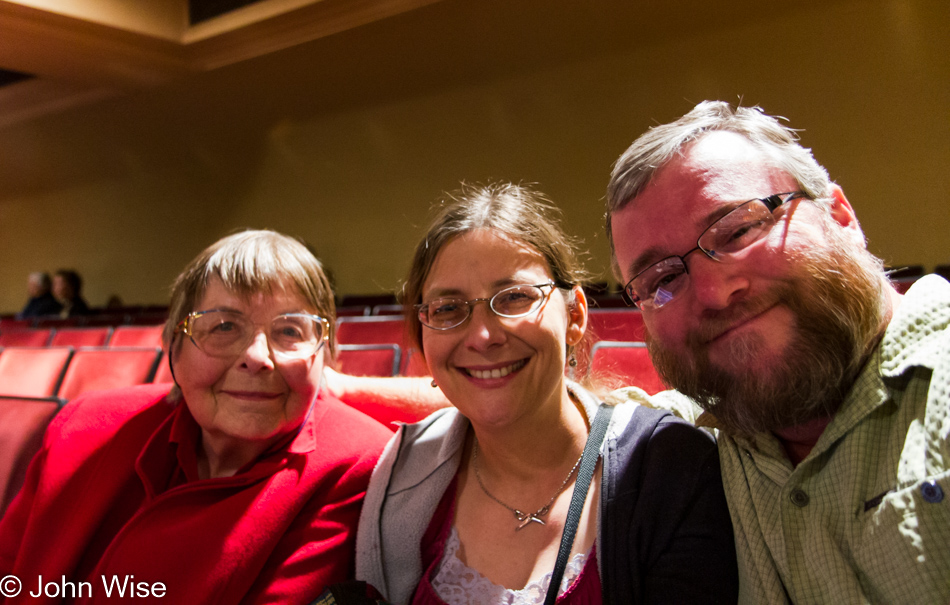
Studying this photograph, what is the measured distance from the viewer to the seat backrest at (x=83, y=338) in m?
2.08

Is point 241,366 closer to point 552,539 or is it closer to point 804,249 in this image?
point 552,539

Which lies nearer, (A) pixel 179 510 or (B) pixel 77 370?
(A) pixel 179 510

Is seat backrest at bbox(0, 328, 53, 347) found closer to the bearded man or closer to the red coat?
the red coat

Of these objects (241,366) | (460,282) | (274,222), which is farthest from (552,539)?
(274,222)

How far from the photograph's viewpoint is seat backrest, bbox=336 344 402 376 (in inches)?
45.7

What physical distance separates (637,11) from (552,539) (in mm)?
2674

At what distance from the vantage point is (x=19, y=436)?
2.57ft

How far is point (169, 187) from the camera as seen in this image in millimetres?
4707

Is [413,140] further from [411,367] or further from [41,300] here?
[411,367]

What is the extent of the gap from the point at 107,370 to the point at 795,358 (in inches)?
55.9

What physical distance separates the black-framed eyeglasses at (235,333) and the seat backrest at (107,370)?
0.75 m

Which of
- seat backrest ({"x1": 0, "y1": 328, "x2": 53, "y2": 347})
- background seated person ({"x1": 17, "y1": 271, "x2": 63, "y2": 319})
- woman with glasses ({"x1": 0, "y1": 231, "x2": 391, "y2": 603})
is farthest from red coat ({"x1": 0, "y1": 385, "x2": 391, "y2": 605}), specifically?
background seated person ({"x1": 17, "y1": 271, "x2": 63, "y2": 319})

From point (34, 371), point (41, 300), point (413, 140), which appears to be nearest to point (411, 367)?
point (34, 371)

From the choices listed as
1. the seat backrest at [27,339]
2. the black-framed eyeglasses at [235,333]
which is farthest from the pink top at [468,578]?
the seat backrest at [27,339]
